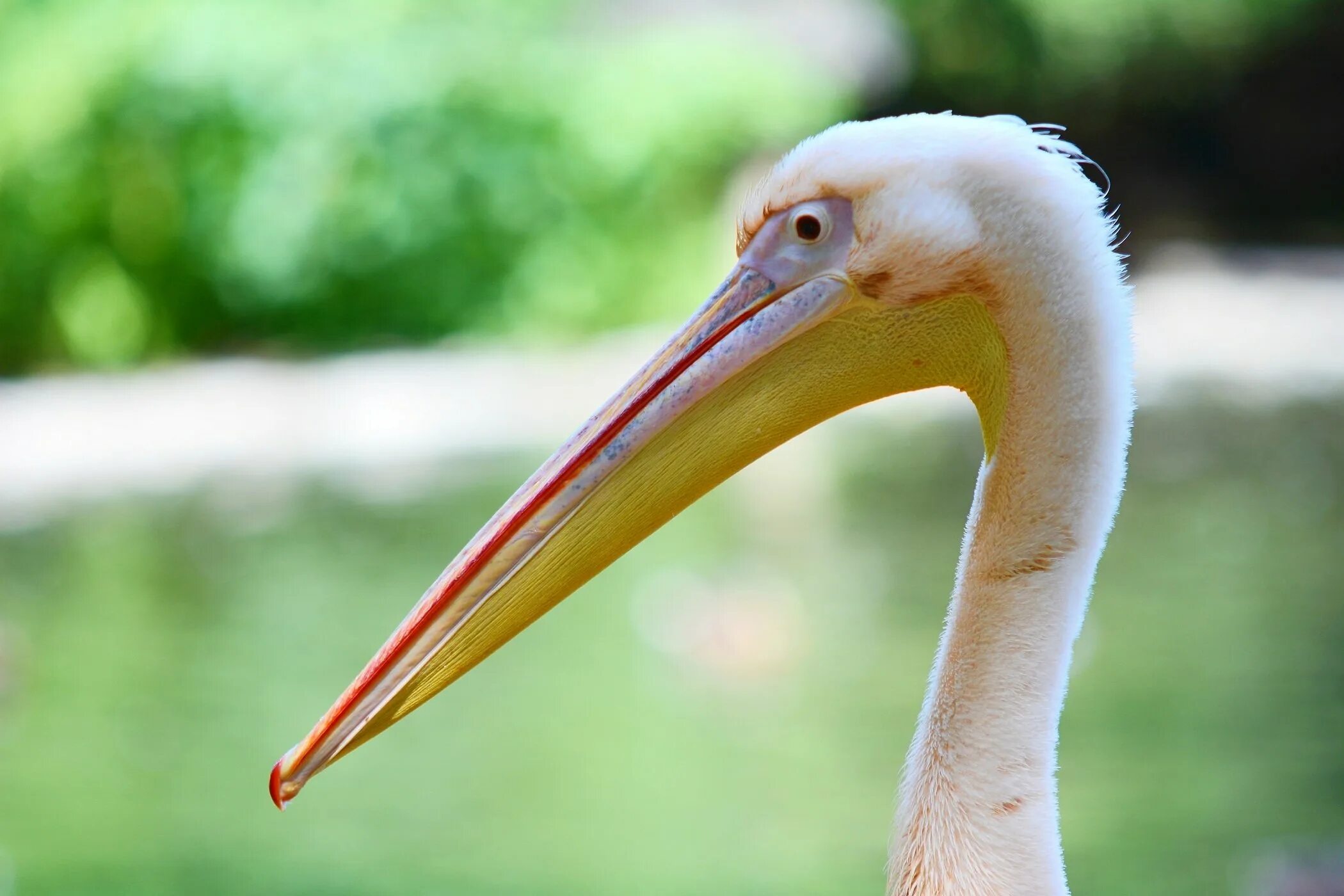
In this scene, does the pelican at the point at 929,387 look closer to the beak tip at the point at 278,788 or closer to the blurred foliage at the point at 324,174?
the beak tip at the point at 278,788

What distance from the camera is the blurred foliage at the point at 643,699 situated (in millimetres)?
5199

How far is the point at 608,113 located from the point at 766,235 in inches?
420

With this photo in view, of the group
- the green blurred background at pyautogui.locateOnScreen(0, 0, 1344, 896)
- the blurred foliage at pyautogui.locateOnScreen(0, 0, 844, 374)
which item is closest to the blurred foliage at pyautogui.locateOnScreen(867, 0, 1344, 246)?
the green blurred background at pyautogui.locateOnScreen(0, 0, 1344, 896)

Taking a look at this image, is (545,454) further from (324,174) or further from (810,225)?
(810,225)

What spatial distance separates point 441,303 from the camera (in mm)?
11758

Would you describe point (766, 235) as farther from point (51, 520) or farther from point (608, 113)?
point (608, 113)

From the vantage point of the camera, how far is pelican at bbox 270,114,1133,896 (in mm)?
1512

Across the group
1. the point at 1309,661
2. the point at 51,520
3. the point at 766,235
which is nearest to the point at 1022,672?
the point at 766,235

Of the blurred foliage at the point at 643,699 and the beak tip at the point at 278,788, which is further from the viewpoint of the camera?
the blurred foliage at the point at 643,699

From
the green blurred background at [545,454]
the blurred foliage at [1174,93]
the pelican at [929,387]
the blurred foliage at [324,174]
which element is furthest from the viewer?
the blurred foliage at [1174,93]

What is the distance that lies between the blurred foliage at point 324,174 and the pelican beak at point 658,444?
1008 cm

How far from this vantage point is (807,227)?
1567 millimetres

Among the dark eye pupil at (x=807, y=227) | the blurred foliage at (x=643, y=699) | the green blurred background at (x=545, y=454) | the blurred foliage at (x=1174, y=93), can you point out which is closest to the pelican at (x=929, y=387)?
the dark eye pupil at (x=807, y=227)

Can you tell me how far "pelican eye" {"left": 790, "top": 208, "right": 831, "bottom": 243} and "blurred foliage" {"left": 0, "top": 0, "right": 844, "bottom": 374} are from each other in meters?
10.1
